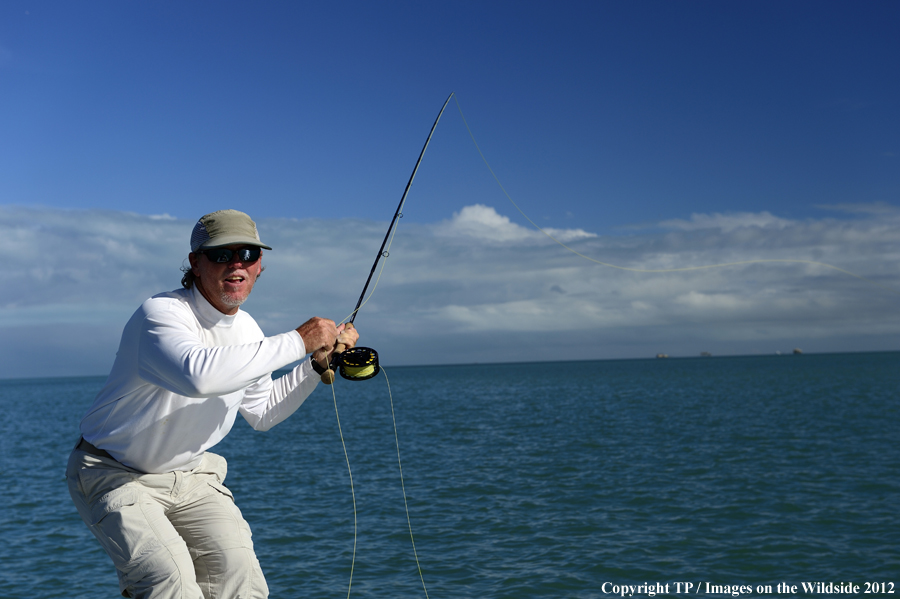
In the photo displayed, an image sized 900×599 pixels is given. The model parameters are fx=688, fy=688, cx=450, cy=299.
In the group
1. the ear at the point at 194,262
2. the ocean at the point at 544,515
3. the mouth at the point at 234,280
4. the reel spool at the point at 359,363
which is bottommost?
the ocean at the point at 544,515

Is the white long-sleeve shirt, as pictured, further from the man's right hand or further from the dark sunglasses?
the dark sunglasses

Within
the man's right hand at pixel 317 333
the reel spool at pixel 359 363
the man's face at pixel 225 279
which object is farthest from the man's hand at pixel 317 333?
the reel spool at pixel 359 363

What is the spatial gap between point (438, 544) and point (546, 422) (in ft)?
68.1

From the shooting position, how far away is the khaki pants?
10.1ft

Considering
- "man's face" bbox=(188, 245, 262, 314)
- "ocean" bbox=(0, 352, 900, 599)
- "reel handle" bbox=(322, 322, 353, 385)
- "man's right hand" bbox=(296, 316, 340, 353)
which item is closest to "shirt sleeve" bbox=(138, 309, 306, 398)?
"man's right hand" bbox=(296, 316, 340, 353)

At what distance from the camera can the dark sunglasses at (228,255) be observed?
328cm

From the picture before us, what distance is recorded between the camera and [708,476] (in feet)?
53.9

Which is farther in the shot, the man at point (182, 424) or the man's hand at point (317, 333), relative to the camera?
the man's hand at point (317, 333)

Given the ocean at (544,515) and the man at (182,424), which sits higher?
the man at (182,424)

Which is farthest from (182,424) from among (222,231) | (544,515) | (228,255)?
(544,515)

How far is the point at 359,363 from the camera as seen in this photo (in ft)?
13.8

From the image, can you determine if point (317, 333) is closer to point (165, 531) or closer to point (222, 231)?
point (222, 231)

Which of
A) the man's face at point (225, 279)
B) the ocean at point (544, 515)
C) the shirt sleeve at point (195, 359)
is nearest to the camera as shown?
the shirt sleeve at point (195, 359)

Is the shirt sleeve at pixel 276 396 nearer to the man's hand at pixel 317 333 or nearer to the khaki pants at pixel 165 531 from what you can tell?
the khaki pants at pixel 165 531
